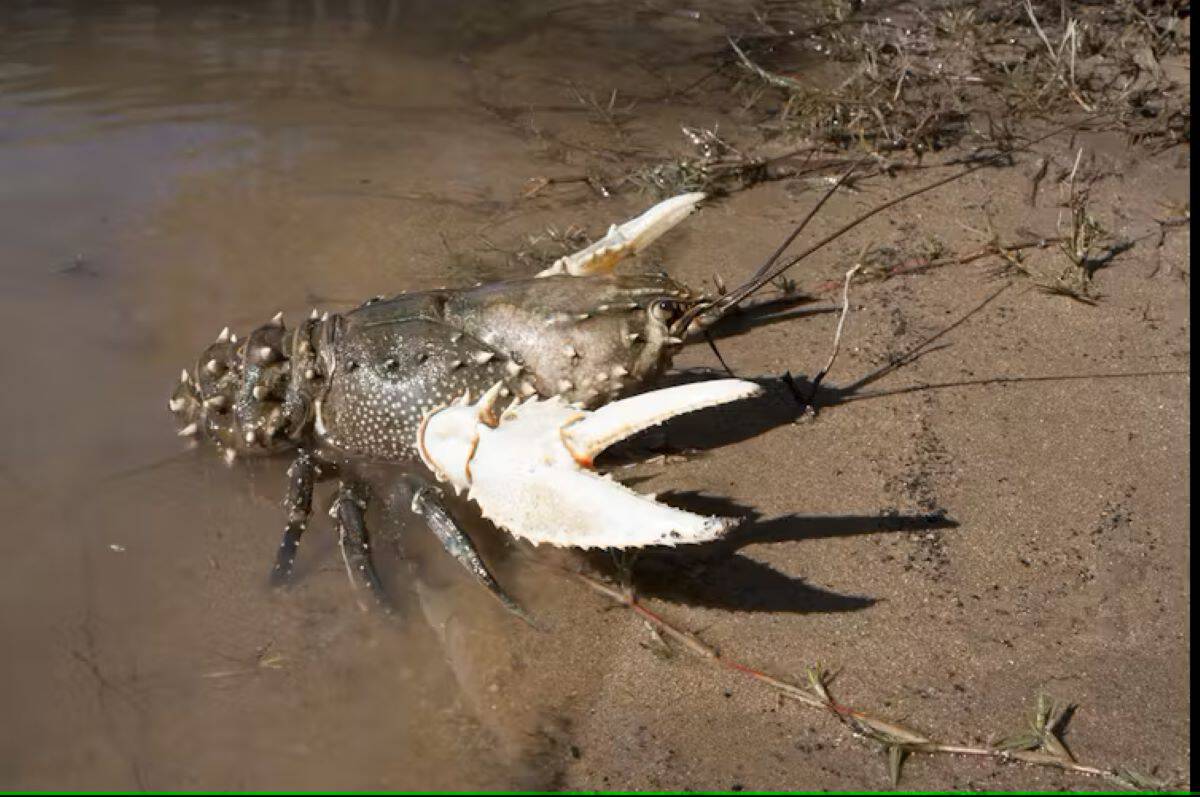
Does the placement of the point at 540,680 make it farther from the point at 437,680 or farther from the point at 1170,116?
the point at 1170,116

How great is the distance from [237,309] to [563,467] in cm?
251

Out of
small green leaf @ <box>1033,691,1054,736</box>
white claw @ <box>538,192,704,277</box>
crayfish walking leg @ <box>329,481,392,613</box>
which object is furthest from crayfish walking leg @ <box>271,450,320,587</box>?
small green leaf @ <box>1033,691,1054,736</box>

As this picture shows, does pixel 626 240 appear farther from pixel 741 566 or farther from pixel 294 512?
pixel 294 512

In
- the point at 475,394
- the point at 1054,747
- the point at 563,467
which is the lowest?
the point at 1054,747

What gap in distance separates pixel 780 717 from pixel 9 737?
219 cm

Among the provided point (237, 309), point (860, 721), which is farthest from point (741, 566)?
point (237, 309)

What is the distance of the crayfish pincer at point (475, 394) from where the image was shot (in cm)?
340

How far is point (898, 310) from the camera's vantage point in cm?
523

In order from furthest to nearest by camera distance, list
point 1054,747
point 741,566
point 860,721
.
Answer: point 741,566, point 860,721, point 1054,747

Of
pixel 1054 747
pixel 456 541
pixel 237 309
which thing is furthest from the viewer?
pixel 237 309

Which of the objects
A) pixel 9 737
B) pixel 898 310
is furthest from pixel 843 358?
pixel 9 737

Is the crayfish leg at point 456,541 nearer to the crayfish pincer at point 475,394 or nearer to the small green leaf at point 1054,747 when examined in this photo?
the crayfish pincer at point 475,394

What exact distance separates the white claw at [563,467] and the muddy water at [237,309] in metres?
0.52

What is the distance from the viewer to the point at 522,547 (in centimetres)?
415
